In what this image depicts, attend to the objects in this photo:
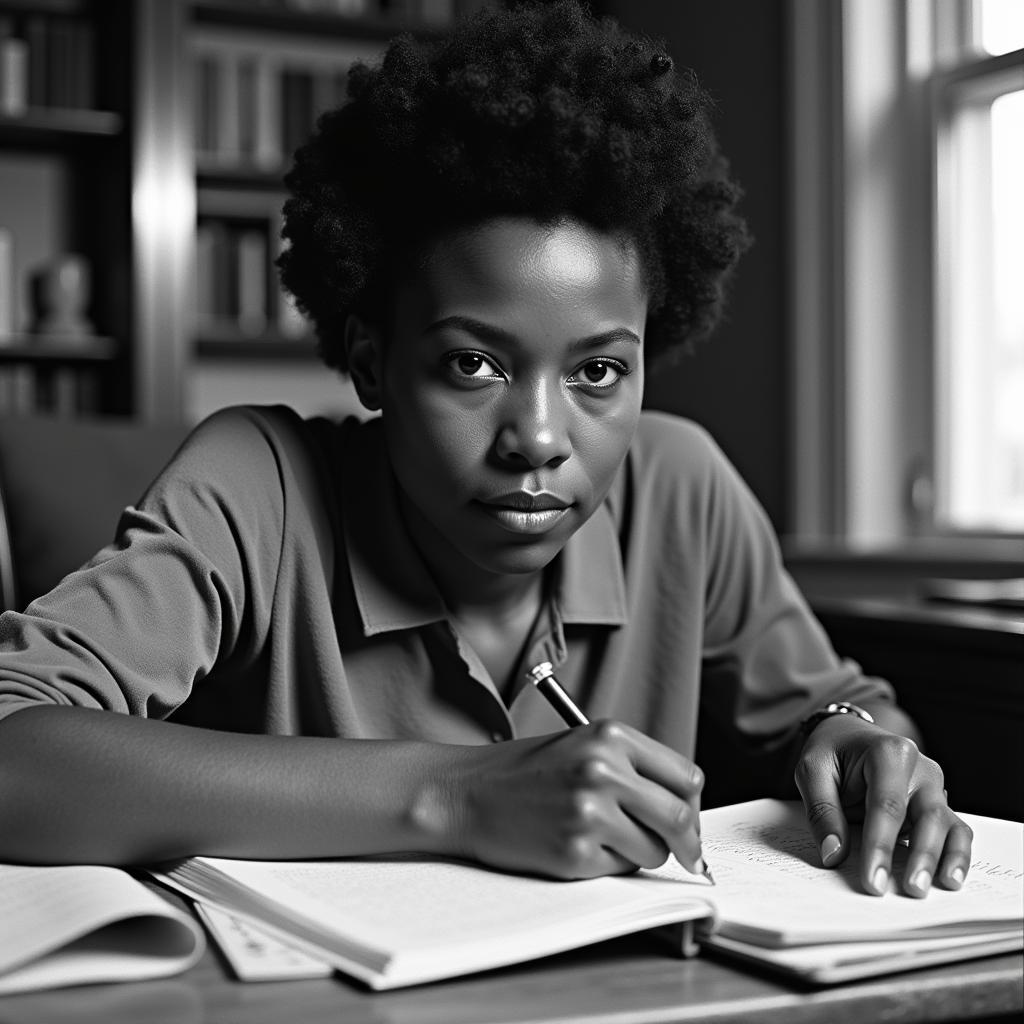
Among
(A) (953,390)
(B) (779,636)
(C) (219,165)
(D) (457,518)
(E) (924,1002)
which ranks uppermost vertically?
(C) (219,165)

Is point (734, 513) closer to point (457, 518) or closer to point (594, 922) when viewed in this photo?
point (457, 518)

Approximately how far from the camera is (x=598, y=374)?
1062mm

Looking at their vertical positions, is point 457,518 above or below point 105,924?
above

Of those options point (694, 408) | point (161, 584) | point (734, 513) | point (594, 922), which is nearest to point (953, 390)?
point (694, 408)

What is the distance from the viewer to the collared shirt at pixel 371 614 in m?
1.00

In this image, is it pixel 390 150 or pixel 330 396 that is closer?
pixel 390 150

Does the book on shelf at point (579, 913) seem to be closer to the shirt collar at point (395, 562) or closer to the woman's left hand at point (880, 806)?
the woman's left hand at point (880, 806)

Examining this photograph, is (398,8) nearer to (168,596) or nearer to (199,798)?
(168,596)

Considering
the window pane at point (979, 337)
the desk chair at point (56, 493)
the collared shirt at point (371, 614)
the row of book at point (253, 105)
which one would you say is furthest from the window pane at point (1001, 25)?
the desk chair at point (56, 493)

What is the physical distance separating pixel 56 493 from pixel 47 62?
2.24 metres

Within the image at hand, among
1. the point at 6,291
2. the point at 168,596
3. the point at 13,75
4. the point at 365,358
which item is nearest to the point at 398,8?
the point at 13,75

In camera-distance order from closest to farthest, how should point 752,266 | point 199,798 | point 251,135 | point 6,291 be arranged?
point 199,798 → point 752,266 → point 6,291 → point 251,135

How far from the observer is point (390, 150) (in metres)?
1.10

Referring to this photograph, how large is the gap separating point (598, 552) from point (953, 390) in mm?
1911
